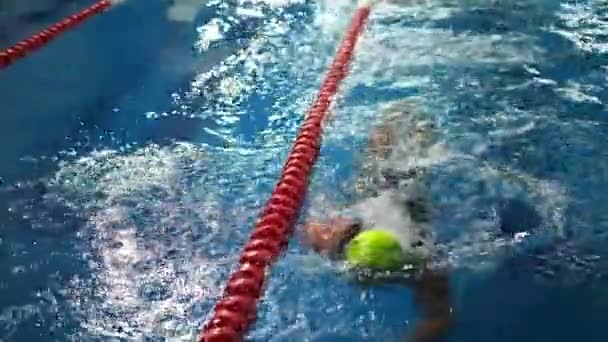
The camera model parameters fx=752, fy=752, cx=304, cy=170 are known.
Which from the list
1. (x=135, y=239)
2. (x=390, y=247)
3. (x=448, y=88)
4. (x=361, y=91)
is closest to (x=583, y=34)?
(x=448, y=88)

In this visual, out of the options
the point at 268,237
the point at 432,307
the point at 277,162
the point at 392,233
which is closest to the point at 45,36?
the point at 277,162

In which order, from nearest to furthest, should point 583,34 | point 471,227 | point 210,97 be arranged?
point 471,227, point 210,97, point 583,34

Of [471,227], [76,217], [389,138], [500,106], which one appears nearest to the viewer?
[471,227]

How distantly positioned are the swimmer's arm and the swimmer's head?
0.09 metres

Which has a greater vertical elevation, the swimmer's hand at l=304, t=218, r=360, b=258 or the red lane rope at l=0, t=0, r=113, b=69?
the red lane rope at l=0, t=0, r=113, b=69

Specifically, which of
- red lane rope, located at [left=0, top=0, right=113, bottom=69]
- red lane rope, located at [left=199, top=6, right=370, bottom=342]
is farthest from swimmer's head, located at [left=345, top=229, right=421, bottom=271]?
red lane rope, located at [left=0, top=0, right=113, bottom=69]

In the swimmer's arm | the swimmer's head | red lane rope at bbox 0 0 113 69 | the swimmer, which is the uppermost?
red lane rope at bbox 0 0 113 69

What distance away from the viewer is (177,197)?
2990 millimetres

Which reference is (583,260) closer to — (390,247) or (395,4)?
(390,247)

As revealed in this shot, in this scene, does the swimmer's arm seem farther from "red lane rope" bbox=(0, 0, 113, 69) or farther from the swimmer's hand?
"red lane rope" bbox=(0, 0, 113, 69)

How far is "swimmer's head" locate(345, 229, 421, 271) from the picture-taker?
8.11 ft

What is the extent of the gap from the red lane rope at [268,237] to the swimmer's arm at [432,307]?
491 millimetres

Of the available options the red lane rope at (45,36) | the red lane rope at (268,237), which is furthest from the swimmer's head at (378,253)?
the red lane rope at (45,36)

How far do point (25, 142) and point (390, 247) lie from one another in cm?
188
